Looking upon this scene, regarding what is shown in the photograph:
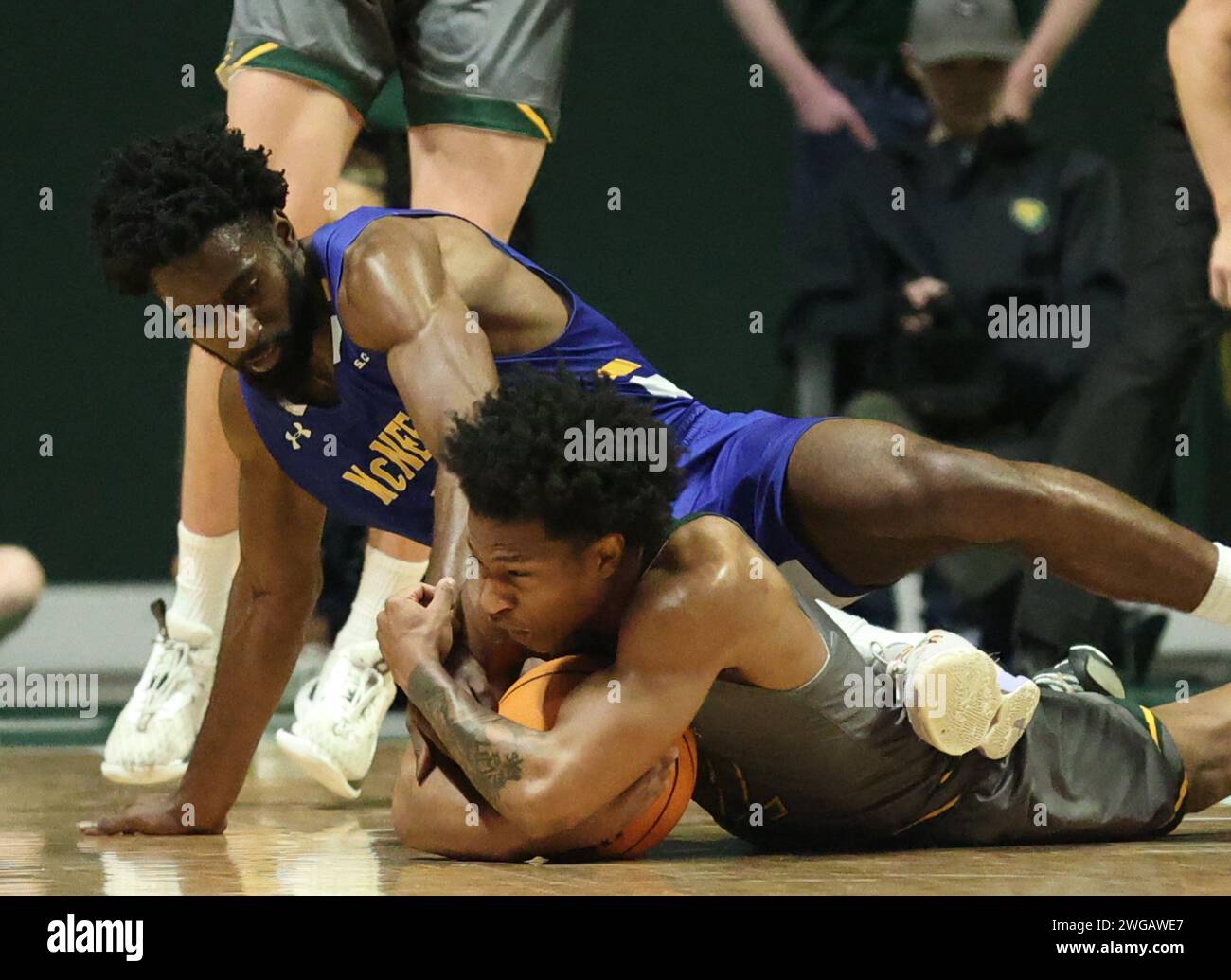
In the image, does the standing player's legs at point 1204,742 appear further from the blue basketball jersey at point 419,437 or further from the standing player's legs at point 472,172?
the standing player's legs at point 472,172

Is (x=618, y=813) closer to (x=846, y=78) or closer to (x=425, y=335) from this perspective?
(x=425, y=335)

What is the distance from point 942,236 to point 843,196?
0.24m

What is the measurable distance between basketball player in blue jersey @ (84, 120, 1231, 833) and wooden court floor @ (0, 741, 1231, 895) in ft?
0.63

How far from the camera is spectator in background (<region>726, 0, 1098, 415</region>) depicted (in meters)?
4.28

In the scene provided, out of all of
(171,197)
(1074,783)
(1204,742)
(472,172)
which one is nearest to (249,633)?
(171,197)

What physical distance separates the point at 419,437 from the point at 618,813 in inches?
26.9

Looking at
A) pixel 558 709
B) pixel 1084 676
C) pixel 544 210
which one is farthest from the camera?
pixel 544 210

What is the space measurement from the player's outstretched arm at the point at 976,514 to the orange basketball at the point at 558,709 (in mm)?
417

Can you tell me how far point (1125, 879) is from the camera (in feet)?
6.56

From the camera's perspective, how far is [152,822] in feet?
8.57

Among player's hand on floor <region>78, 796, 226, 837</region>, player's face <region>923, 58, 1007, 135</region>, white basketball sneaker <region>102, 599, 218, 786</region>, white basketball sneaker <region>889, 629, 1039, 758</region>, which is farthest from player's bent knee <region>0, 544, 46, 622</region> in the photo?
player's face <region>923, 58, 1007, 135</region>

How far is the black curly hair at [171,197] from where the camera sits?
2.43 meters

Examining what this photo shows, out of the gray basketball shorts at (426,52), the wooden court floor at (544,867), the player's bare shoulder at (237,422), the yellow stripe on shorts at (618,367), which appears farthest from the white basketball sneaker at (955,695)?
the gray basketball shorts at (426,52)
